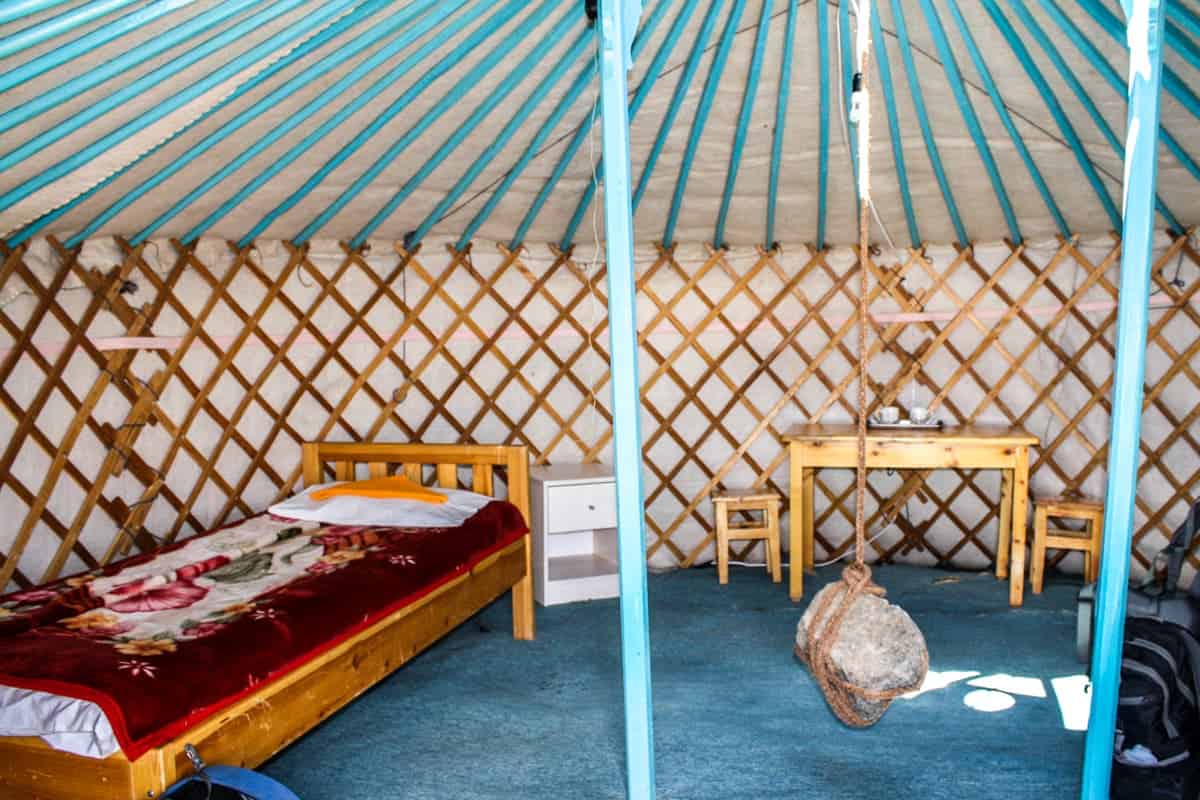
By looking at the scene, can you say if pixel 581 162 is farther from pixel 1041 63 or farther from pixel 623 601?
pixel 623 601

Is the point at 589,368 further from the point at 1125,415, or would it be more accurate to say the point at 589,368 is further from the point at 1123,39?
the point at 1125,415

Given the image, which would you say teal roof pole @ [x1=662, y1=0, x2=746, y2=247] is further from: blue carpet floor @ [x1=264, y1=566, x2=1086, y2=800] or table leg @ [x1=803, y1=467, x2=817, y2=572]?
blue carpet floor @ [x1=264, y1=566, x2=1086, y2=800]

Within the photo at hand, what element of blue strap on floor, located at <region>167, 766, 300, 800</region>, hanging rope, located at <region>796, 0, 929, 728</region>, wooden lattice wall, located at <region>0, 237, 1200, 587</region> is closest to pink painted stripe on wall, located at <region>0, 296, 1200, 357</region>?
wooden lattice wall, located at <region>0, 237, 1200, 587</region>

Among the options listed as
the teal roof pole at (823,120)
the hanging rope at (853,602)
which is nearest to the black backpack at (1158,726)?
the hanging rope at (853,602)

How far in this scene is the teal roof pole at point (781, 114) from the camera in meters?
2.30

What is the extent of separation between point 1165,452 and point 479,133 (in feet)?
9.25

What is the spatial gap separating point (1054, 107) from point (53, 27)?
2.46 meters

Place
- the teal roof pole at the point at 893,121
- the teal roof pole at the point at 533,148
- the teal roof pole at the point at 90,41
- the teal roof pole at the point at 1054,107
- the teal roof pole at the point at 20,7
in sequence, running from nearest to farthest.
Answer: the teal roof pole at the point at 20,7 → the teal roof pole at the point at 90,41 → the teal roof pole at the point at 1054,107 → the teal roof pole at the point at 893,121 → the teal roof pole at the point at 533,148

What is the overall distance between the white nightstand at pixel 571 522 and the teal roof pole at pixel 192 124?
166 centimetres

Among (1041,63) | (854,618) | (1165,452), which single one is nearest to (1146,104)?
(1041,63)

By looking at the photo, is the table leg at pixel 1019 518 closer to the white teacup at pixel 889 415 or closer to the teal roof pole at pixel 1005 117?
the white teacup at pixel 889 415

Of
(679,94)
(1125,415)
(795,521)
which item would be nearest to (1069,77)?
(679,94)

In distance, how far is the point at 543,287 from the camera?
12.4ft

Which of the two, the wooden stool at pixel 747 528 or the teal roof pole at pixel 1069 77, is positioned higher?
the teal roof pole at pixel 1069 77
